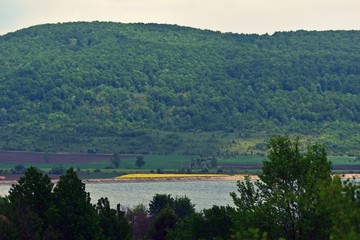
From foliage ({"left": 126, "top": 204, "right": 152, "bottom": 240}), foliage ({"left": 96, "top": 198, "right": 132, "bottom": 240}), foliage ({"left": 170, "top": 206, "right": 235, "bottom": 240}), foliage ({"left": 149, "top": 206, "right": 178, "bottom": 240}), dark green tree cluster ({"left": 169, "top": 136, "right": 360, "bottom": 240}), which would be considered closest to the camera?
dark green tree cluster ({"left": 169, "top": 136, "right": 360, "bottom": 240})

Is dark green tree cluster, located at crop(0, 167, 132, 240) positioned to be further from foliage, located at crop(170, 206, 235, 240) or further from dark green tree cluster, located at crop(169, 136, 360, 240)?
dark green tree cluster, located at crop(169, 136, 360, 240)

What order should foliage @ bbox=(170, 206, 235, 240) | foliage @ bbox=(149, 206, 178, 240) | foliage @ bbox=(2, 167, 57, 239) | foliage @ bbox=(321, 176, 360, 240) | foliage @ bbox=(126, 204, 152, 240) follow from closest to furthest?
foliage @ bbox=(321, 176, 360, 240) → foliage @ bbox=(2, 167, 57, 239) → foliage @ bbox=(170, 206, 235, 240) → foliage @ bbox=(149, 206, 178, 240) → foliage @ bbox=(126, 204, 152, 240)

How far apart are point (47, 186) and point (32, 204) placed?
1.99 metres

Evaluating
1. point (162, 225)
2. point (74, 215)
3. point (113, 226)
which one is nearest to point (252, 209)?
point (74, 215)

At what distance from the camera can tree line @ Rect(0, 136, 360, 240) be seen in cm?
5847

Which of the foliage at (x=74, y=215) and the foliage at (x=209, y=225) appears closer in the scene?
the foliage at (x=74, y=215)

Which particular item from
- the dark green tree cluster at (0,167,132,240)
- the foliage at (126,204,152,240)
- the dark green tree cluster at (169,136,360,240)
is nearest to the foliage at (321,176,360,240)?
the dark green tree cluster at (169,136,360,240)

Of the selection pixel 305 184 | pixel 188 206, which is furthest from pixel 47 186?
pixel 188 206

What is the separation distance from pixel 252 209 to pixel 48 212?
56.4ft

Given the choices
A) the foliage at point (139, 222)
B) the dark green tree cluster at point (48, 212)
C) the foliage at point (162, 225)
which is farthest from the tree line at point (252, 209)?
the foliage at point (139, 222)

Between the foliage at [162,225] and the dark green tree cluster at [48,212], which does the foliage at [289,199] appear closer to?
the dark green tree cluster at [48,212]

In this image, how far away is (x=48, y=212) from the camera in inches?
3383

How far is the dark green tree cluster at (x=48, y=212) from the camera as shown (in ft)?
276

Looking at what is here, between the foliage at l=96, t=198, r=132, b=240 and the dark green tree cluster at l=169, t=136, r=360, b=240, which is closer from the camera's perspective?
the dark green tree cluster at l=169, t=136, r=360, b=240
